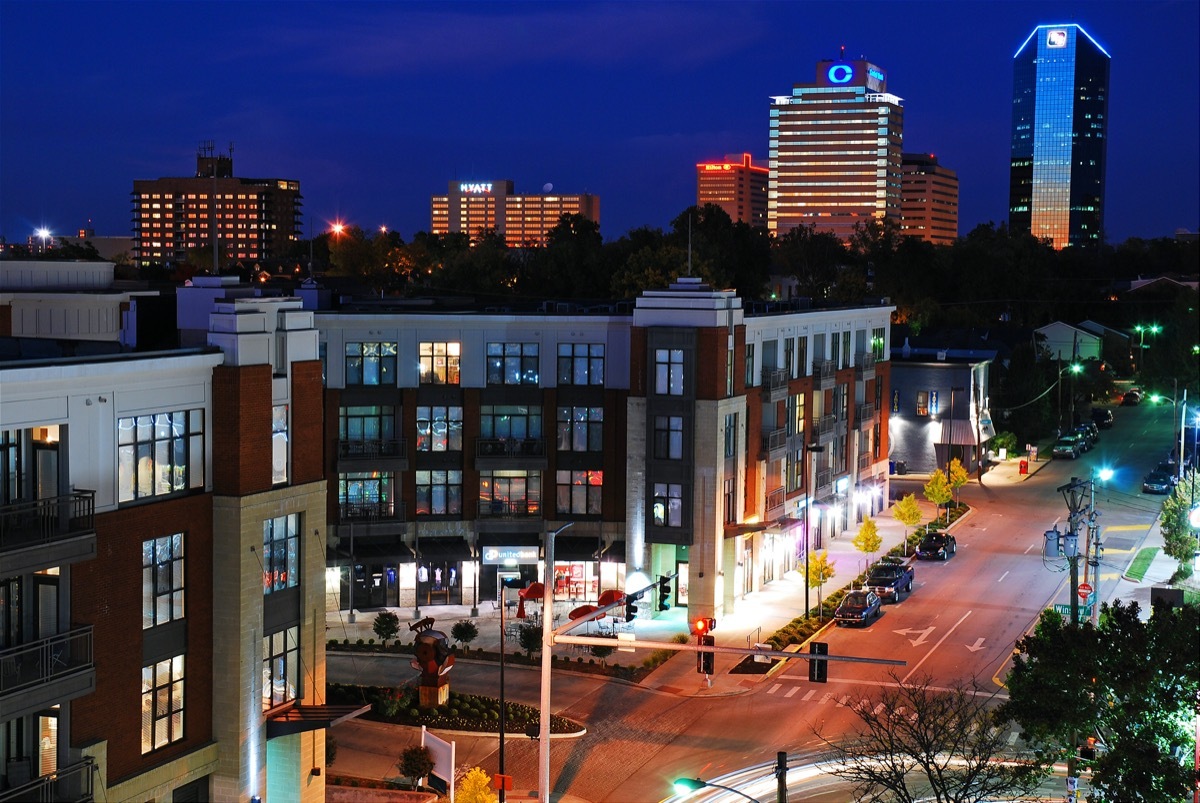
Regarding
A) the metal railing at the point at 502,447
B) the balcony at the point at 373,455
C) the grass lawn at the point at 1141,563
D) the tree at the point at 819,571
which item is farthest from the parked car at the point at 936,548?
the balcony at the point at 373,455

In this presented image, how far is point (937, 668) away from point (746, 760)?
1324cm

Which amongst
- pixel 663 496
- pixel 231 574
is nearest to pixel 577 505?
pixel 663 496

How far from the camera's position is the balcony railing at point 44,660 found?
29.6 m

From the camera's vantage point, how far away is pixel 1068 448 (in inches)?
4503

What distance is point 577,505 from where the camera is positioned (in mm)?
66750

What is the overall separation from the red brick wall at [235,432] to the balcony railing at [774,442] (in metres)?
37.9

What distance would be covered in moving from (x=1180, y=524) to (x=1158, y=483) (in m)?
31.7

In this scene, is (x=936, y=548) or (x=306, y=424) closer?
(x=306, y=424)

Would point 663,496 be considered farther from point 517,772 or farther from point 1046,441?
point 1046,441

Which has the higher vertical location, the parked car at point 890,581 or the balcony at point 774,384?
the balcony at point 774,384

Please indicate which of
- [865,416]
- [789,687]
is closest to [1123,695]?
[789,687]

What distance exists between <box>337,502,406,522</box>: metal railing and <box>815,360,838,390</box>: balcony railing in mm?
26465

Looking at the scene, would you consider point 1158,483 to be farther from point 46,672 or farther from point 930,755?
point 46,672

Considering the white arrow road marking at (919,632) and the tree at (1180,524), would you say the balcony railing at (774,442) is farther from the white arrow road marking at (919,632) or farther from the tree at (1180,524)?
the tree at (1180,524)
